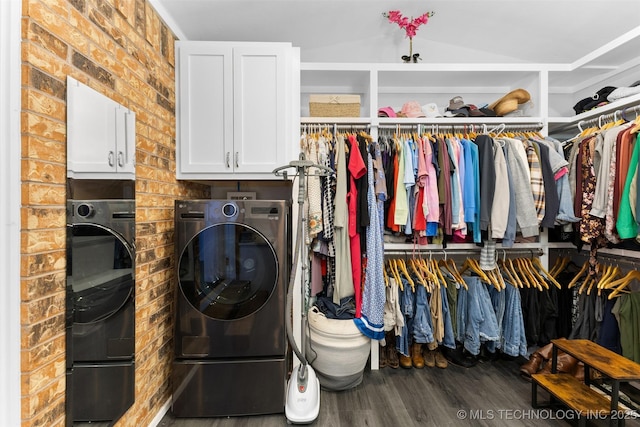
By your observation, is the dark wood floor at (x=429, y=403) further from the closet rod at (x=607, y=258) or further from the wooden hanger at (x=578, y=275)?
the closet rod at (x=607, y=258)

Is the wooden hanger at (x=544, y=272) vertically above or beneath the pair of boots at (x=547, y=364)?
above

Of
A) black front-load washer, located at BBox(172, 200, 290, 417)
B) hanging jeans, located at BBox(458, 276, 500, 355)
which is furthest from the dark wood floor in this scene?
hanging jeans, located at BBox(458, 276, 500, 355)

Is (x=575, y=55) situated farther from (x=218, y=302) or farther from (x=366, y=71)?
(x=218, y=302)

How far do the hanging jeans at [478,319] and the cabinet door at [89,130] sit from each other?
2418 mm

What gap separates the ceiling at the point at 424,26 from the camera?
2.01m

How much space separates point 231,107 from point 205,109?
174mm

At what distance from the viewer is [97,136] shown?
48.0 inches

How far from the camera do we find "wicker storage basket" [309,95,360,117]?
7.45ft

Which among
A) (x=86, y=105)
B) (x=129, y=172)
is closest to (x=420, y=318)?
(x=129, y=172)

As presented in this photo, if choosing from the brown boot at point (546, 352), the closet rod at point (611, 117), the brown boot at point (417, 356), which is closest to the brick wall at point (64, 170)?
the brown boot at point (417, 356)

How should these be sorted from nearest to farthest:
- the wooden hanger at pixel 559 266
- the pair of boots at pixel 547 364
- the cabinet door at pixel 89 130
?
the cabinet door at pixel 89 130
the pair of boots at pixel 547 364
the wooden hanger at pixel 559 266

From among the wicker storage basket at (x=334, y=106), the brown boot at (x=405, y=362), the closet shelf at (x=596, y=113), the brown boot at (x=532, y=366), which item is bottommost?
the brown boot at (x=405, y=362)

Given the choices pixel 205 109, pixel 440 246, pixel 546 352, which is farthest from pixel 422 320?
pixel 205 109

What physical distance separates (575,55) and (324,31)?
2188mm
